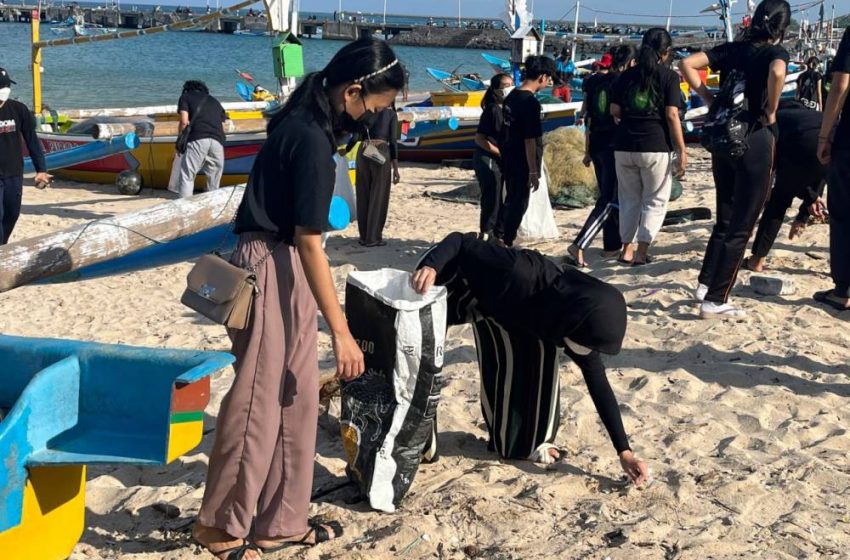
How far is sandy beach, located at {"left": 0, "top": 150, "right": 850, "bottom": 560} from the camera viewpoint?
3.38 metres

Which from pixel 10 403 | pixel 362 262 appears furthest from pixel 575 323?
pixel 362 262

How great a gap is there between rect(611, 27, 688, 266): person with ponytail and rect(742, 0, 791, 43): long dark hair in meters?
1.15

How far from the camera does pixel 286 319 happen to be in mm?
3143

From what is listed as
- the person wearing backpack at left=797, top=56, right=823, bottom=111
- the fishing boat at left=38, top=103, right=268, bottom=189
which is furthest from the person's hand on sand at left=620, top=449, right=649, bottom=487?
the fishing boat at left=38, top=103, right=268, bottom=189

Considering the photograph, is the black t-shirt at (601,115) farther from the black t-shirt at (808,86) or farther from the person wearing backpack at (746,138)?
the black t-shirt at (808,86)

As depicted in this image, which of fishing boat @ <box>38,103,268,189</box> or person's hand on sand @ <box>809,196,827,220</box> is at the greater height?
person's hand on sand @ <box>809,196,827,220</box>

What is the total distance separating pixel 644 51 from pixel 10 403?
4790mm

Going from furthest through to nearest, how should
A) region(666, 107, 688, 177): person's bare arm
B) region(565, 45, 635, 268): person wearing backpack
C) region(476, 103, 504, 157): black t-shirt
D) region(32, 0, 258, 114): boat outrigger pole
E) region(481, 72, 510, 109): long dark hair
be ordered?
region(32, 0, 258, 114): boat outrigger pole, region(481, 72, 510, 109): long dark hair, region(476, 103, 504, 157): black t-shirt, region(565, 45, 635, 268): person wearing backpack, region(666, 107, 688, 177): person's bare arm

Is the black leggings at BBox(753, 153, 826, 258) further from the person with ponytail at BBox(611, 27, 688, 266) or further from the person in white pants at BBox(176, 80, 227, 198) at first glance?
the person in white pants at BBox(176, 80, 227, 198)

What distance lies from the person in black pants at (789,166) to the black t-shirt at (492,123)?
7.36 feet

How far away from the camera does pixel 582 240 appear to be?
7.50m

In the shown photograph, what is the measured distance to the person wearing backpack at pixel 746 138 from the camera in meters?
5.38

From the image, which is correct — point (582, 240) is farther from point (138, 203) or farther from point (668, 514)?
point (138, 203)

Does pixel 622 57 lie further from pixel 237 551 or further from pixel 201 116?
pixel 237 551
